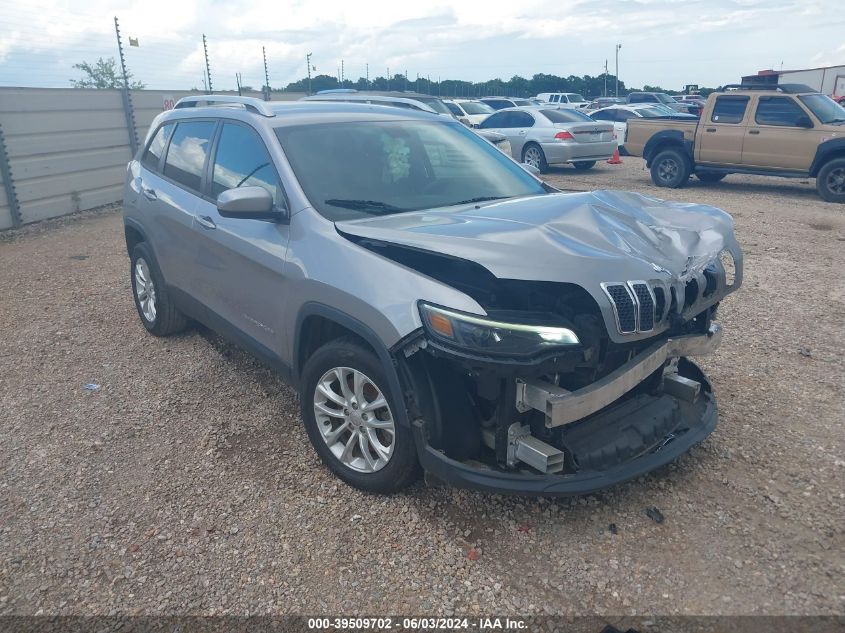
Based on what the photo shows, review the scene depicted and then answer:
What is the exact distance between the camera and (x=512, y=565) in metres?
2.83

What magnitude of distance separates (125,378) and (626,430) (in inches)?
139

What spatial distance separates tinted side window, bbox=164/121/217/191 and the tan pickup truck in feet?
34.2

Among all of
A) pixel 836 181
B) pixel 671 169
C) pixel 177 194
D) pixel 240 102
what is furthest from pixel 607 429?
pixel 671 169

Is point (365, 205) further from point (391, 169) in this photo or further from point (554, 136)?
point (554, 136)

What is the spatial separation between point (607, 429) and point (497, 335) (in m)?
0.81

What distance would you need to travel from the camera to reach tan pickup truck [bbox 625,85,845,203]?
11.2 metres

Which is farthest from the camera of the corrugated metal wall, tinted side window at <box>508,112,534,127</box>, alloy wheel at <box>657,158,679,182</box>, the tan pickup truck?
tinted side window at <box>508,112,534,127</box>

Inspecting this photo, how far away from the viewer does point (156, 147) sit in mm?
5203

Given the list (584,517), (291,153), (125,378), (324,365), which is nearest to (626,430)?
(584,517)

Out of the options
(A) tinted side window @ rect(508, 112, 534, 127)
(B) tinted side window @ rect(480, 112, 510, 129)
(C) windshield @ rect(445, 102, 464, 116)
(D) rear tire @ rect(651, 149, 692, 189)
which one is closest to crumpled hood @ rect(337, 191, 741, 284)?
(D) rear tire @ rect(651, 149, 692, 189)

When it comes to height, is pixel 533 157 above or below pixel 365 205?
below

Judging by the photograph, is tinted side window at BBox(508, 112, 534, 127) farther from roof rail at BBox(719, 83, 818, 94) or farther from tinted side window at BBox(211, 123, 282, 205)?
tinted side window at BBox(211, 123, 282, 205)

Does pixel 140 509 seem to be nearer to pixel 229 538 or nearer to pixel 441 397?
pixel 229 538

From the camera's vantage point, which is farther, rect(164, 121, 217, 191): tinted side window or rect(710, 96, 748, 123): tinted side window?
rect(710, 96, 748, 123): tinted side window
